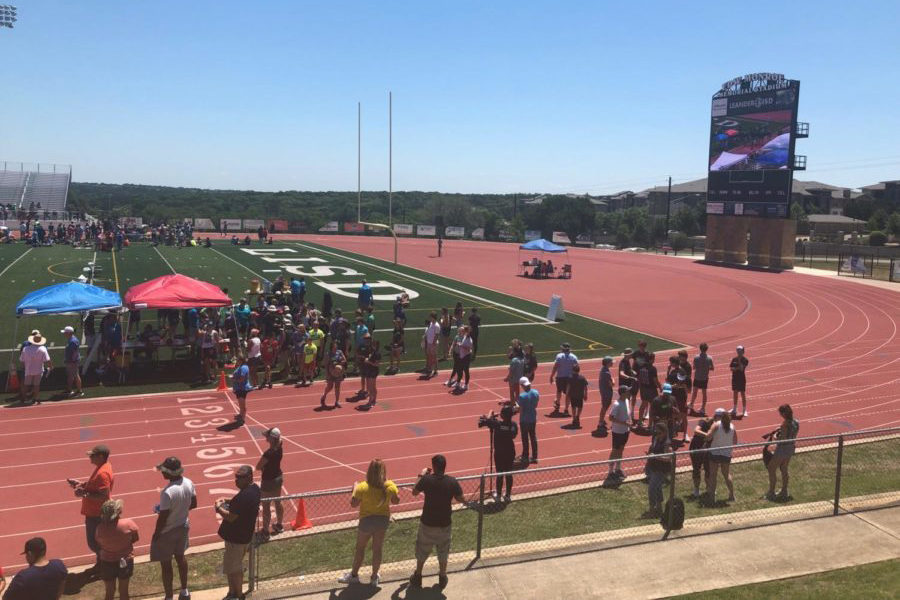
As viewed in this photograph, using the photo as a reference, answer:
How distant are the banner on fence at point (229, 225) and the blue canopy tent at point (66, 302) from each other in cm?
6215

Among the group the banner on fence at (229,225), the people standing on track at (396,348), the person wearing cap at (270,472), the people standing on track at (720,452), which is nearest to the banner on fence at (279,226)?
the banner on fence at (229,225)

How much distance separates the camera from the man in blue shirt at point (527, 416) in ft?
40.3

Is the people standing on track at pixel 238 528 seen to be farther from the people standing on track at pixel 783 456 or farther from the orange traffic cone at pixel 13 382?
the orange traffic cone at pixel 13 382

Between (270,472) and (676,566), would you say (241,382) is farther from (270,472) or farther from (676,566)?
(676,566)

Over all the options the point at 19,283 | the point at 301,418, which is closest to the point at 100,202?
the point at 19,283

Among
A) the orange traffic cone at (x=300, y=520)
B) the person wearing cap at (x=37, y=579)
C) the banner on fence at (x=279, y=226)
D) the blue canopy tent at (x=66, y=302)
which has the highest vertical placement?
the banner on fence at (x=279, y=226)

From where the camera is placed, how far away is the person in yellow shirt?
761cm

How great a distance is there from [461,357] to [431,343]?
1.71m

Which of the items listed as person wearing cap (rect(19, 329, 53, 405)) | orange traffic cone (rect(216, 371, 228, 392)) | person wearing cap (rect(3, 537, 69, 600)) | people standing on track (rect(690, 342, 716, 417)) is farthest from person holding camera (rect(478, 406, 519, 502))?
person wearing cap (rect(19, 329, 53, 405))

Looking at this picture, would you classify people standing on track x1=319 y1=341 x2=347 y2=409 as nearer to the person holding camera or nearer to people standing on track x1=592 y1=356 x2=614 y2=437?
people standing on track x1=592 y1=356 x2=614 y2=437

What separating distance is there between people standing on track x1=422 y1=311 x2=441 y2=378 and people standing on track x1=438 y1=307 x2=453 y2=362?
87 cm

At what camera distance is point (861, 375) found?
21703 millimetres

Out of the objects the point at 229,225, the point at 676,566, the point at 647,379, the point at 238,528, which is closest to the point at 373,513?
the point at 238,528

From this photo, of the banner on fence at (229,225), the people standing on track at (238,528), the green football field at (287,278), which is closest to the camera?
the people standing on track at (238,528)
